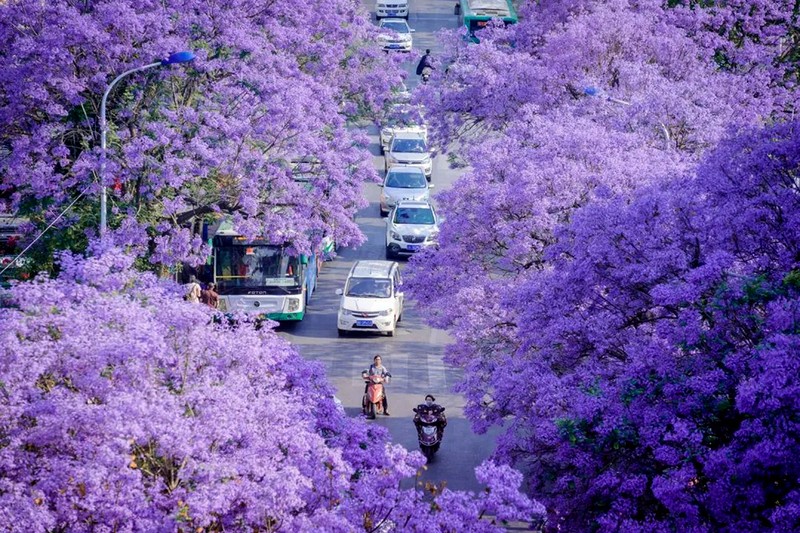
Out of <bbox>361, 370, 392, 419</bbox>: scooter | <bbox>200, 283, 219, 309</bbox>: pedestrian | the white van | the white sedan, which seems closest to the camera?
<bbox>361, 370, 392, 419</bbox>: scooter

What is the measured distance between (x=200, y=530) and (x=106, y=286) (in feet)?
12.6

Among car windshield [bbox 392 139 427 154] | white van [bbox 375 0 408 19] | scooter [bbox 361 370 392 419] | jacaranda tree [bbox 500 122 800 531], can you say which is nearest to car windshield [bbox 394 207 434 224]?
car windshield [bbox 392 139 427 154]

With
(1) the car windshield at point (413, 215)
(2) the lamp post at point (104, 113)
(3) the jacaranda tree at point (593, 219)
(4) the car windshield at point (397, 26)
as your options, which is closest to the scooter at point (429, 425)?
(3) the jacaranda tree at point (593, 219)

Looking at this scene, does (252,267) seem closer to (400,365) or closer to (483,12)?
(400,365)

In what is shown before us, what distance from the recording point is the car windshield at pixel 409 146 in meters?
46.0

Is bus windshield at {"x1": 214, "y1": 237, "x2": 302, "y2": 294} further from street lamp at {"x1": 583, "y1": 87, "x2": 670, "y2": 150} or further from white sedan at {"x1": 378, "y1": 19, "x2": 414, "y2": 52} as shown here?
white sedan at {"x1": 378, "y1": 19, "x2": 414, "y2": 52}

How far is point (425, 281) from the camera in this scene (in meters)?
25.2

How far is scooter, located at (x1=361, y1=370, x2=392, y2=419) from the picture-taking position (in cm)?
2534

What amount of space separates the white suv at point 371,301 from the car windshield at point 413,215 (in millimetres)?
5169

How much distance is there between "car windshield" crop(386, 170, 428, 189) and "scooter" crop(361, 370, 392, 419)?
16734 millimetres

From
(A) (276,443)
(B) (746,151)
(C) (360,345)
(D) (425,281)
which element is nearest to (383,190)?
(C) (360,345)

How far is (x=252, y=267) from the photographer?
3058 centimetres

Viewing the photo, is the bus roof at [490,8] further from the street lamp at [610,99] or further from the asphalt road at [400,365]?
the street lamp at [610,99]

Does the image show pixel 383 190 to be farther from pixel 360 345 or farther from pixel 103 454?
pixel 103 454
